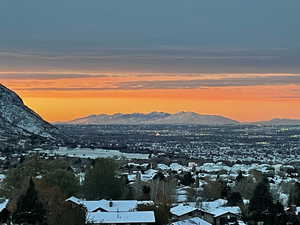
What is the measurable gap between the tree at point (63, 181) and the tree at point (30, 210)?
10.7 meters

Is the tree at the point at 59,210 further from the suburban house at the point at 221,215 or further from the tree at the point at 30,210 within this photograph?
the suburban house at the point at 221,215

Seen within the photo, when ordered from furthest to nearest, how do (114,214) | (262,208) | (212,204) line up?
1. (212,204)
2. (262,208)
3. (114,214)

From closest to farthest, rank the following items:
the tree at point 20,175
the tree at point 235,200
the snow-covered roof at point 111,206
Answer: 1. the snow-covered roof at point 111,206
2. the tree at point 235,200
3. the tree at point 20,175

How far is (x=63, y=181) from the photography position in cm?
5794

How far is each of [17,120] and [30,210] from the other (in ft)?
463

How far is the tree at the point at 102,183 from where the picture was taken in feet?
212

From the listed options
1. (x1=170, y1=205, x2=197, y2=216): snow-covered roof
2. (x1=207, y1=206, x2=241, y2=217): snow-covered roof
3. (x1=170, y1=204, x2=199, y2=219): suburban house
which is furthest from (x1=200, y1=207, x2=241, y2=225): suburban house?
(x1=170, y1=205, x2=197, y2=216): snow-covered roof

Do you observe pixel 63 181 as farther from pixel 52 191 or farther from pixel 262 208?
pixel 262 208

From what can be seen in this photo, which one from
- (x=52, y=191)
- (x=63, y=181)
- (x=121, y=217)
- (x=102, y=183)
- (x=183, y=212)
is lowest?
(x=183, y=212)

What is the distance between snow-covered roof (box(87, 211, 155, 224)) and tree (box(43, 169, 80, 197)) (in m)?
6.34

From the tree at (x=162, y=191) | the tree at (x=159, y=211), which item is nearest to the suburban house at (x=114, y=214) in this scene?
the tree at (x=159, y=211)

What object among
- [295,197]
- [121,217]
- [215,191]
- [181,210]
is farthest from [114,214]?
[215,191]

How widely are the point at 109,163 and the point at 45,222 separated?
74.0 ft

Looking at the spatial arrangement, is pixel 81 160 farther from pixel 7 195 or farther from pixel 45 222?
pixel 45 222
